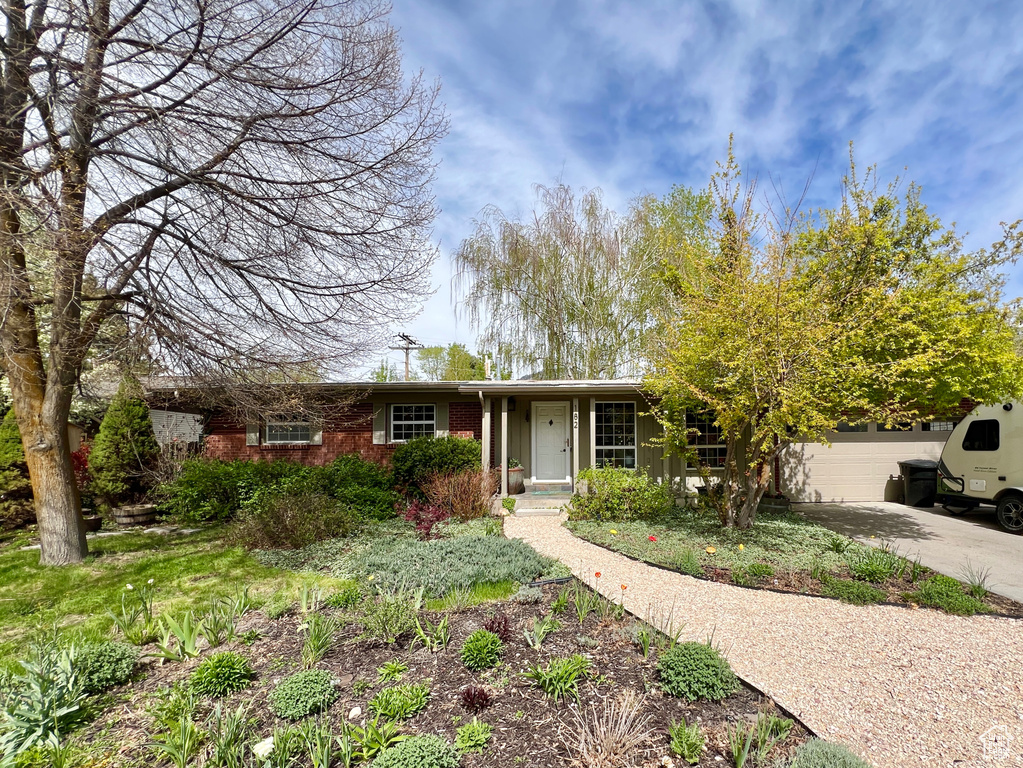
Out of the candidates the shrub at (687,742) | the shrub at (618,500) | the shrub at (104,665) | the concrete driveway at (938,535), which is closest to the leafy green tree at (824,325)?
the shrub at (618,500)

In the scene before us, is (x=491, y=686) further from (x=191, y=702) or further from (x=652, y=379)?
(x=652, y=379)

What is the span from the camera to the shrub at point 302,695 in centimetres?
269

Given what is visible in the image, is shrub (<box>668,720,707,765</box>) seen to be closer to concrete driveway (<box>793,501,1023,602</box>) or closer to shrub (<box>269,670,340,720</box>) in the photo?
shrub (<box>269,670,340,720</box>)

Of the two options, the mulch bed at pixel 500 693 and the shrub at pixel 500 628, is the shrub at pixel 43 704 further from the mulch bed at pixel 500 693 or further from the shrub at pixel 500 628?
the shrub at pixel 500 628

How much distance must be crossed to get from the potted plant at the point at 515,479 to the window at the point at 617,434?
1.78 m

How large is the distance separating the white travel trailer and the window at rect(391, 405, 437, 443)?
10.7m

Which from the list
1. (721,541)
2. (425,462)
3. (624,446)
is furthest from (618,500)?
(425,462)

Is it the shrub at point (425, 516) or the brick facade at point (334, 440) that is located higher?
the brick facade at point (334, 440)

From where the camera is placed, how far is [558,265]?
53.9 ft

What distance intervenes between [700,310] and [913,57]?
4.17 metres

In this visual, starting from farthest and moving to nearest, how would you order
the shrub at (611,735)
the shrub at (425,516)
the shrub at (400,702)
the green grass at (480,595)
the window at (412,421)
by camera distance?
the window at (412,421) → the shrub at (425,516) → the green grass at (480,595) → the shrub at (400,702) → the shrub at (611,735)

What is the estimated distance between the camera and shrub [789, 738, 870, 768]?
2.21 meters

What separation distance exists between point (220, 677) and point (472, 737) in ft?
5.28

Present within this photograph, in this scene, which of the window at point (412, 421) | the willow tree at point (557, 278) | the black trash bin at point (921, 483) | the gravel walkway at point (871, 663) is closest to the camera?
the gravel walkway at point (871, 663)
